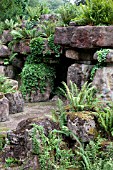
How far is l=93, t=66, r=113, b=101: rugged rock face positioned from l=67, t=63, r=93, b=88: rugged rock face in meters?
0.88

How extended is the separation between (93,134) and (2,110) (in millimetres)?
3966

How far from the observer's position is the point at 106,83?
8625 mm

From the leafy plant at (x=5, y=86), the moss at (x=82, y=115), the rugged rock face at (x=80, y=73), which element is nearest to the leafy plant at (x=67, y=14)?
the rugged rock face at (x=80, y=73)

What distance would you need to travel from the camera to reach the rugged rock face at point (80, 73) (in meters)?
9.57

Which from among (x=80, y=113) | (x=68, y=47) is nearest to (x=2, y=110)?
(x=68, y=47)

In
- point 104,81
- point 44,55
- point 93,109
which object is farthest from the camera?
point 44,55

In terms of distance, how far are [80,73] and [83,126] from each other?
14.5 feet

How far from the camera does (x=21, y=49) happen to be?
40.9 feet

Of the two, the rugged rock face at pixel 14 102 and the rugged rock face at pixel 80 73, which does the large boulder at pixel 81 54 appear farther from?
the rugged rock face at pixel 14 102

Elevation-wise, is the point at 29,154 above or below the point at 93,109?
below

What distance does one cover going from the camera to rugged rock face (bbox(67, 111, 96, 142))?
5418 mm

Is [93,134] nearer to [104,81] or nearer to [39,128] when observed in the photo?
[39,128]

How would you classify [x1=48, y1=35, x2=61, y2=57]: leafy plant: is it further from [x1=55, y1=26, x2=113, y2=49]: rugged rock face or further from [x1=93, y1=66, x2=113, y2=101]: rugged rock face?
[x1=93, y1=66, x2=113, y2=101]: rugged rock face

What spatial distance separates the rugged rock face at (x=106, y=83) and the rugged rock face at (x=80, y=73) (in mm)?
877
